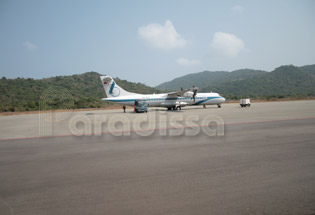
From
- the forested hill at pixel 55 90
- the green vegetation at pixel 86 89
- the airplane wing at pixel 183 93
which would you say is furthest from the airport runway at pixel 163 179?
the forested hill at pixel 55 90

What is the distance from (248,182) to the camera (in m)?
4.89

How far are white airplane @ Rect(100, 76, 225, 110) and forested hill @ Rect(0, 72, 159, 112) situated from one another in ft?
81.0

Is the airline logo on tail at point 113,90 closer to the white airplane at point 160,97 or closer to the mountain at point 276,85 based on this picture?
the white airplane at point 160,97

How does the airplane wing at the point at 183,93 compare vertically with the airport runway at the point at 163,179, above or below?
above

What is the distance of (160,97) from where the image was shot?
1378 inches

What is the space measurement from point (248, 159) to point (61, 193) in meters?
5.11

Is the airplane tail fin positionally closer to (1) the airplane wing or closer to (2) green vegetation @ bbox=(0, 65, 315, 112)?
(2) green vegetation @ bbox=(0, 65, 315, 112)

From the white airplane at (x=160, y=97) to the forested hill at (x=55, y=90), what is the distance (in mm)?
24696

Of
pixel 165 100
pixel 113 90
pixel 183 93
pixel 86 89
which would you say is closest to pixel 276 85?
pixel 86 89

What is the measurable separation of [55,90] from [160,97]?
7018 centimetres

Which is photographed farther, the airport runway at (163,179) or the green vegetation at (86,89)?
the green vegetation at (86,89)

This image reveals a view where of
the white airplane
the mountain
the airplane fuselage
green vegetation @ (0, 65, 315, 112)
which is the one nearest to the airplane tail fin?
the white airplane

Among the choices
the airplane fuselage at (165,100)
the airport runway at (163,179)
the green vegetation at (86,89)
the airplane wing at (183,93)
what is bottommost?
the airport runway at (163,179)

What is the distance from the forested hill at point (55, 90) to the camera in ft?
186
